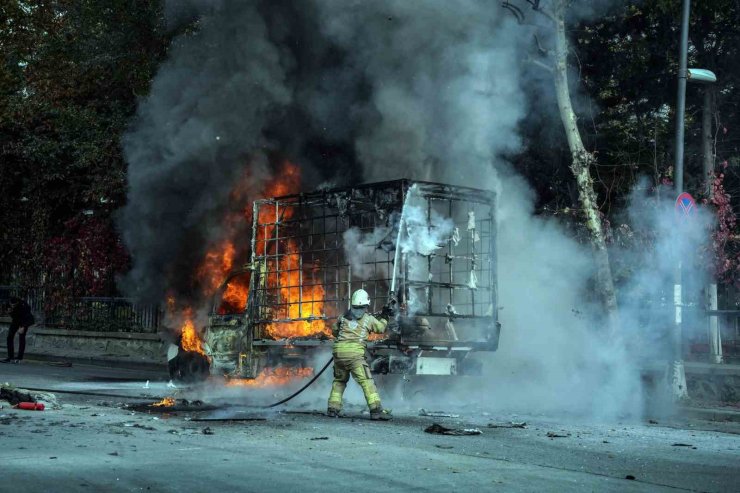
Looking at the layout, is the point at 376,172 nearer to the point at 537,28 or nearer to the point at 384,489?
the point at 537,28

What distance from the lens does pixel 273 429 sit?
9117mm

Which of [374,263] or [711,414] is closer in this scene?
[711,414]

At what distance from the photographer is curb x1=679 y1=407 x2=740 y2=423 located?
446 inches

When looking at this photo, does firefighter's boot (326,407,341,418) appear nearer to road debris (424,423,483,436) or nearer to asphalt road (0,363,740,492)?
asphalt road (0,363,740,492)

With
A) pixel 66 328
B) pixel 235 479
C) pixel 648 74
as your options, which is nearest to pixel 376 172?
pixel 648 74

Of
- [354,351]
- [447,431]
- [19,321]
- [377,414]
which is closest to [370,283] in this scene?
[354,351]

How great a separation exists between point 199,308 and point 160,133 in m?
3.72

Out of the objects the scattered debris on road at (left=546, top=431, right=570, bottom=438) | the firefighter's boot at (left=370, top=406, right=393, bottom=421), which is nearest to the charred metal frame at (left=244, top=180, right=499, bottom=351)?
the firefighter's boot at (left=370, top=406, right=393, bottom=421)

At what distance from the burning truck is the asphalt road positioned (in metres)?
1.16

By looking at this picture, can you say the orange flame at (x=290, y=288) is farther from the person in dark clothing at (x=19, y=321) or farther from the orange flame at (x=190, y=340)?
the person in dark clothing at (x=19, y=321)

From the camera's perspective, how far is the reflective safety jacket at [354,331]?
1030 centimetres

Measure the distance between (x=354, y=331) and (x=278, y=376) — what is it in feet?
9.65

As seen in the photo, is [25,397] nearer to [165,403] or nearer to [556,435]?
[165,403]

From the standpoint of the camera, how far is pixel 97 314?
24156 mm
